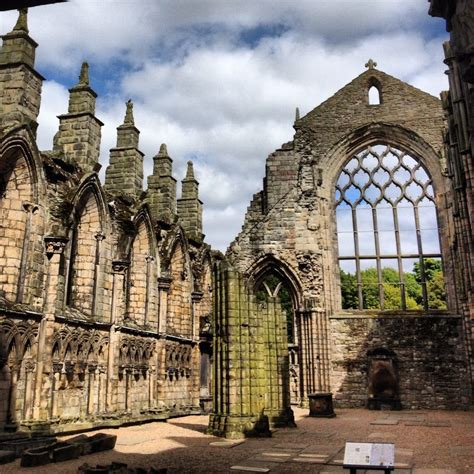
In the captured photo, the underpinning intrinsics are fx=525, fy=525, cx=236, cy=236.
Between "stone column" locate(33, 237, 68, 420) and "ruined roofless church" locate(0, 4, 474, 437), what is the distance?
25 mm

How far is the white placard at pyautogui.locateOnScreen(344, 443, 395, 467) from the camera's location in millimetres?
4219

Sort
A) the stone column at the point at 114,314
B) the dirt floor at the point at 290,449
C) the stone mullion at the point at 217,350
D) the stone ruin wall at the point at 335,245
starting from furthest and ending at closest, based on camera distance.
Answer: the stone ruin wall at the point at 335,245, the stone column at the point at 114,314, the stone mullion at the point at 217,350, the dirt floor at the point at 290,449

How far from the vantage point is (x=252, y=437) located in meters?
9.16

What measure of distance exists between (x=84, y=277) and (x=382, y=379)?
10227mm

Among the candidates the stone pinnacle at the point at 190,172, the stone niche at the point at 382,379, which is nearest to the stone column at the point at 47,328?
the stone pinnacle at the point at 190,172

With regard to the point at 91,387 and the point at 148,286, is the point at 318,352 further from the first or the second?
the point at 91,387

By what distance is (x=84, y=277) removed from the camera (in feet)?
35.4

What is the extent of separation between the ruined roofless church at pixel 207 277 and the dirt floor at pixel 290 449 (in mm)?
922

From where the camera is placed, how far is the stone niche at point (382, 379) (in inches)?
638

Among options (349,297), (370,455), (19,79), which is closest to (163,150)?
(19,79)

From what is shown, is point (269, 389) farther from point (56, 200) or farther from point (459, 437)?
point (56, 200)

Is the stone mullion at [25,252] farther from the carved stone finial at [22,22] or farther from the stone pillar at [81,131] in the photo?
the carved stone finial at [22,22]

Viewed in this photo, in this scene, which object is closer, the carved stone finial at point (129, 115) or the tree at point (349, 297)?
the carved stone finial at point (129, 115)

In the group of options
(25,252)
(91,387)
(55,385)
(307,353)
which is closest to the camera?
(25,252)
